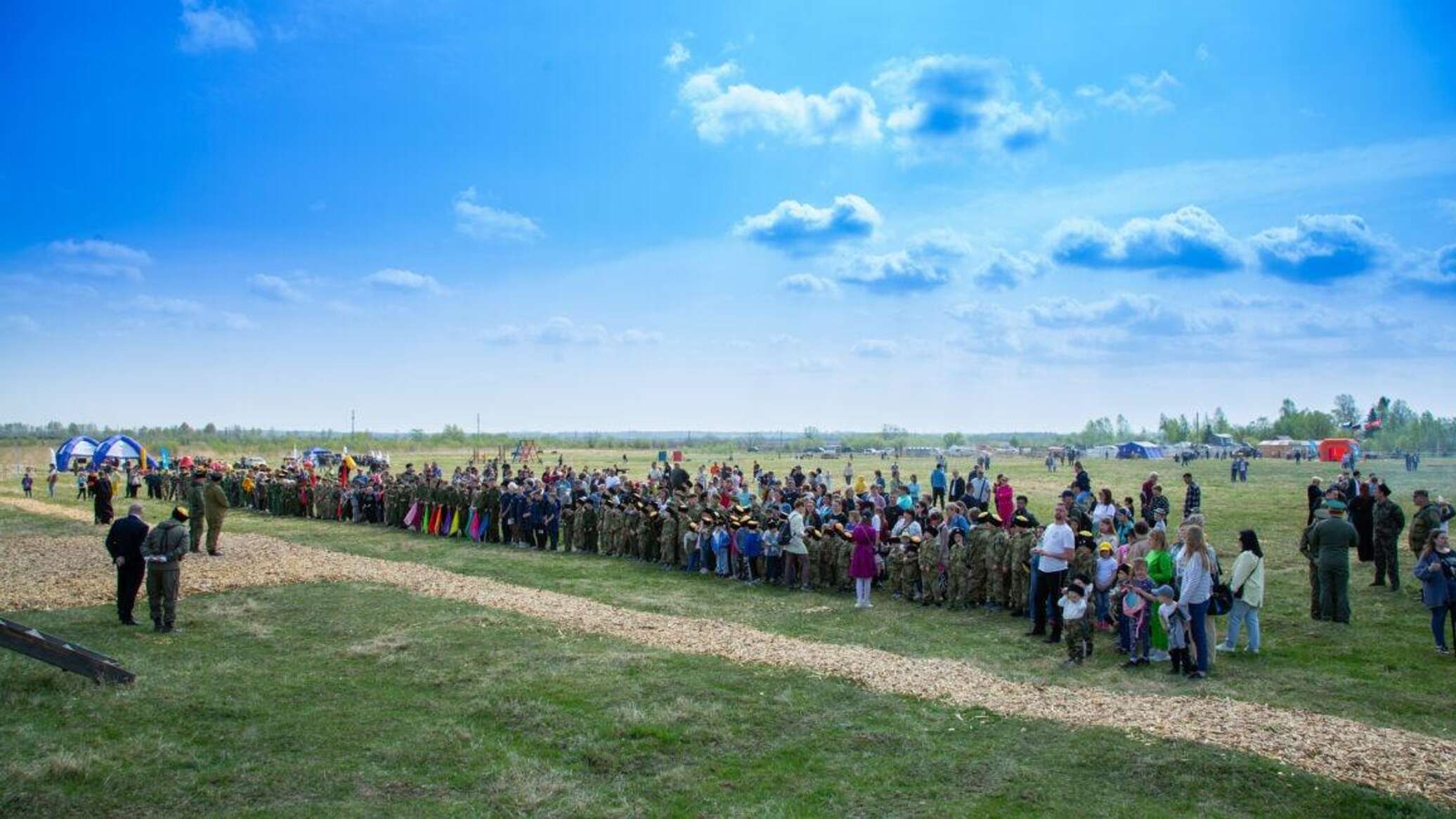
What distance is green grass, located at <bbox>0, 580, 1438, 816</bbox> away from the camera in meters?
7.31

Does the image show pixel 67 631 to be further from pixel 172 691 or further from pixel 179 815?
pixel 179 815

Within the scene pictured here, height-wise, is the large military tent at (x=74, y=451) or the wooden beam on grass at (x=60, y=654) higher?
the large military tent at (x=74, y=451)

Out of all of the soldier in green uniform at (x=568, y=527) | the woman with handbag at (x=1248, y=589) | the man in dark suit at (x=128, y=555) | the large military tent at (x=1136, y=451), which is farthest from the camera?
the large military tent at (x=1136, y=451)

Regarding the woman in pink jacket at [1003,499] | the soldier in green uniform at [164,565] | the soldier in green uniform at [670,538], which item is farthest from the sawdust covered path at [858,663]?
the woman in pink jacket at [1003,499]

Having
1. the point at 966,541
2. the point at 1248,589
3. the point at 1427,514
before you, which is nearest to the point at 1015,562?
the point at 966,541

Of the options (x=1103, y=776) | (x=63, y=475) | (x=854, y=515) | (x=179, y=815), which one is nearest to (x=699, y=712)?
(x=1103, y=776)

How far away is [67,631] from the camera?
528 inches

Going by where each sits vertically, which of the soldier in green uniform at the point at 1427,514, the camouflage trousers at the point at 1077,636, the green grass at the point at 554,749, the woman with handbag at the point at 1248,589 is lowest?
the green grass at the point at 554,749

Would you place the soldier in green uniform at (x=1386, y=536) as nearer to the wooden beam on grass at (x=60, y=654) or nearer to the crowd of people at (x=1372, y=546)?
the crowd of people at (x=1372, y=546)

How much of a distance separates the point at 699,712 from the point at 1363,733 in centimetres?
633

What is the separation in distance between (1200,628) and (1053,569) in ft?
7.87

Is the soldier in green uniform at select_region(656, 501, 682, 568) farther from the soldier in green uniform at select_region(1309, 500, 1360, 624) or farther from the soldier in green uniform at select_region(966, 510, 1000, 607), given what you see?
the soldier in green uniform at select_region(1309, 500, 1360, 624)

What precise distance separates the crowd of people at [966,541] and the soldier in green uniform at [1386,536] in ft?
0.11

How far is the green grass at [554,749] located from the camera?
731 cm
